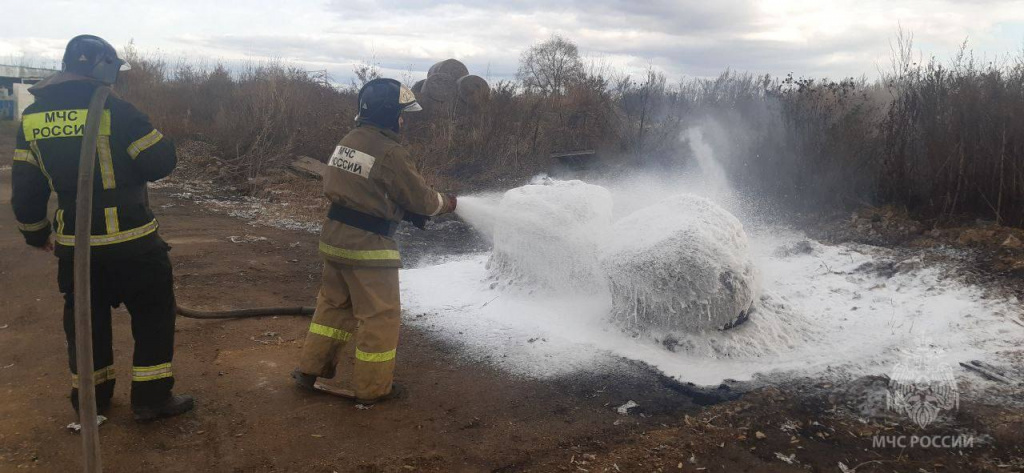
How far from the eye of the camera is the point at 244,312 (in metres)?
5.01

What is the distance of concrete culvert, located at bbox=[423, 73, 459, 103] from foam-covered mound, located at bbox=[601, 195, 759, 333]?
12576mm

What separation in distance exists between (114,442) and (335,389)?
3.69 feet

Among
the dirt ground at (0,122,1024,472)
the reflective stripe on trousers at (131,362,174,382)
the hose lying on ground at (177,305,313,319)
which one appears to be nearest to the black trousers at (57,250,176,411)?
the reflective stripe on trousers at (131,362,174,382)

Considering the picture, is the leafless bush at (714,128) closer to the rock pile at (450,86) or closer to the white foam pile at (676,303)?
the rock pile at (450,86)

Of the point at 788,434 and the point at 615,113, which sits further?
the point at 615,113

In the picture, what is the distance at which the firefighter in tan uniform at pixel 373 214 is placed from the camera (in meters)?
3.43

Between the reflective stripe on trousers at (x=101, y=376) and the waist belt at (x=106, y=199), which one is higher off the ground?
the waist belt at (x=106, y=199)

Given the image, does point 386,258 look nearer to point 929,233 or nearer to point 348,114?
point 929,233

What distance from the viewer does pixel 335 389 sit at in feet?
12.1

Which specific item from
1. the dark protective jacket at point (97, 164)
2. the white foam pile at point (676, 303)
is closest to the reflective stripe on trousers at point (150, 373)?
the dark protective jacket at point (97, 164)

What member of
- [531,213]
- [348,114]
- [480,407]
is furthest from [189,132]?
[480,407]

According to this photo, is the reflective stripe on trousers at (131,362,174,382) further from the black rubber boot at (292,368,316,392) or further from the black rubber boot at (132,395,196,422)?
the black rubber boot at (292,368,316,392)

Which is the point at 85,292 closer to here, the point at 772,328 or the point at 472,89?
the point at 772,328

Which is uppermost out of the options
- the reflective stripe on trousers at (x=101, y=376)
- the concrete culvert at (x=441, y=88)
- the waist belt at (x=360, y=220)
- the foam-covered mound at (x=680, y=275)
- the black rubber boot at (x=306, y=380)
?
the concrete culvert at (x=441, y=88)
